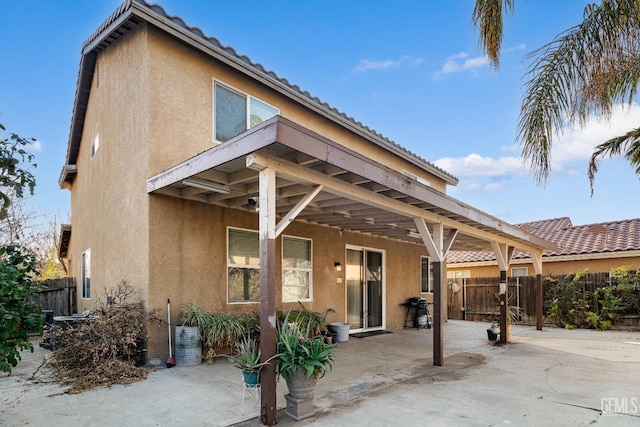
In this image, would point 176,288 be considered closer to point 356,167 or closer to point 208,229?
point 208,229

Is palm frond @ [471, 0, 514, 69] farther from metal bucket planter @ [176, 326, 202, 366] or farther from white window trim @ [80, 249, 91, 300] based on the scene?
white window trim @ [80, 249, 91, 300]

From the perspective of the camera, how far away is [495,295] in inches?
581

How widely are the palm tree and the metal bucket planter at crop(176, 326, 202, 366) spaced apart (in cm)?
517

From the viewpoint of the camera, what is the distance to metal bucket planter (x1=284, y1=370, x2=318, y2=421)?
420cm

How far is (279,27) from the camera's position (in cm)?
1180

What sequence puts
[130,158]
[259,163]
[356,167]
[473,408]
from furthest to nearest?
[130,158]
[356,167]
[473,408]
[259,163]

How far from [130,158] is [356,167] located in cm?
438

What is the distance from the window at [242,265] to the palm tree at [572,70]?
5.01 metres

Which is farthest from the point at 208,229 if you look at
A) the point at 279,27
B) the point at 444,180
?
the point at 444,180

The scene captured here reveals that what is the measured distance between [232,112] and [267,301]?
491cm

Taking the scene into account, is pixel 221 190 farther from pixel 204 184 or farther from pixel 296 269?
pixel 296 269

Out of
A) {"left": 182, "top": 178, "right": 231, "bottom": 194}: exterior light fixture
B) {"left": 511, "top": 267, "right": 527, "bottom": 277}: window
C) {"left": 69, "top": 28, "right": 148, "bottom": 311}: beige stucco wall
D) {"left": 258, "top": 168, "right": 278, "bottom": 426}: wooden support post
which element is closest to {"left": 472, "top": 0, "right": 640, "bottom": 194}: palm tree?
{"left": 258, "top": 168, "right": 278, "bottom": 426}: wooden support post

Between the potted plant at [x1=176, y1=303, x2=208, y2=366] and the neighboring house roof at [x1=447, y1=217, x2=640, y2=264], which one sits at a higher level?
the neighboring house roof at [x1=447, y1=217, x2=640, y2=264]

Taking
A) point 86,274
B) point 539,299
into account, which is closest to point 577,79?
point 539,299
